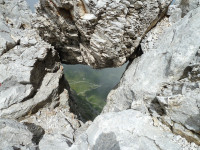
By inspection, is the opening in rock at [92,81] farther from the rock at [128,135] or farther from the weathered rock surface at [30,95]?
the rock at [128,135]

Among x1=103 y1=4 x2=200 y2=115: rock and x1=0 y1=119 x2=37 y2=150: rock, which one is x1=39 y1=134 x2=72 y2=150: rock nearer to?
x1=0 y1=119 x2=37 y2=150: rock

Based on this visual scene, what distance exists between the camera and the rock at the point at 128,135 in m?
6.82

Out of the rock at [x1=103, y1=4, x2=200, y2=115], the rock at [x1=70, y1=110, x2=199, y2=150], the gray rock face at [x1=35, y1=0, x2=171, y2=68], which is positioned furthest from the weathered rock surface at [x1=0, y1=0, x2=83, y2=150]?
the rock at [x1=103, y1=4, x2=200, y2=115]

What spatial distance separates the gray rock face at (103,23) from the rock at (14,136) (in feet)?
30.3

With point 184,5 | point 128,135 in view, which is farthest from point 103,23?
point 128,135

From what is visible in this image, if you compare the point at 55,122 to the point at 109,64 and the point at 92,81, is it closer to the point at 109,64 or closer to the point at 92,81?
the point at 109,64

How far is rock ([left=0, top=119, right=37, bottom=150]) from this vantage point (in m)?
9.30

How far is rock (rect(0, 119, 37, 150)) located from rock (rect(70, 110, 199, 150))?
4152 millimetres

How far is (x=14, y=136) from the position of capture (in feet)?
31.6

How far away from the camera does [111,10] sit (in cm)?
1094

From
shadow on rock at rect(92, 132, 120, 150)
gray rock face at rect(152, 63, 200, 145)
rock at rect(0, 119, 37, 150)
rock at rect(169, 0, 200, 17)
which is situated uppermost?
rock at rect(169, 0, 200, 17)

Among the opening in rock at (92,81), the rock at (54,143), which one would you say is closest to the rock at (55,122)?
the rock at (54,143)

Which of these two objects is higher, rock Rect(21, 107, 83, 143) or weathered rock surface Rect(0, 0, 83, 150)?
weathered rock surface Rect(0, 0, 83, 150)

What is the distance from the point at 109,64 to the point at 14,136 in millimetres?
10788
